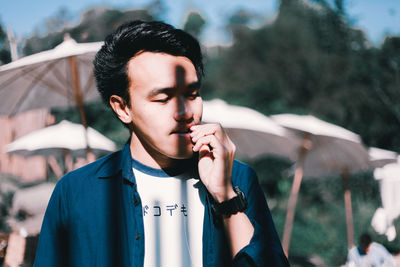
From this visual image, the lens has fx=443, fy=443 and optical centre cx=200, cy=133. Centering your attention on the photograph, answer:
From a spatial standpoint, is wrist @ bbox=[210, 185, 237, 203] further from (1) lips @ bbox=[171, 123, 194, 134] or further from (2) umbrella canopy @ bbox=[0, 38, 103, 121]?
(2) umbrella canopy @ bbox=[0, 38, 103, 121]

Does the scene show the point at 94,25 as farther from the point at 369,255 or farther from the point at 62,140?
the point at 369,255

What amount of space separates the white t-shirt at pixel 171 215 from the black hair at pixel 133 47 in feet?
1.00

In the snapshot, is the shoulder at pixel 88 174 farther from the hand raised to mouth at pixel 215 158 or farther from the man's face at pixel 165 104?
the hand raised to mouth at pixel 215 158

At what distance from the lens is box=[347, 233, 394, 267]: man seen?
261 inches

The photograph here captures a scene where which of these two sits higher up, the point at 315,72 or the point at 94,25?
the point at 94,25

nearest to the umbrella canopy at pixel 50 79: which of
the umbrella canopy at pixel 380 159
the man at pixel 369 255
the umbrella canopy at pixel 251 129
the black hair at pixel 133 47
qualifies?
the umbrella canopy at pixel 251 129

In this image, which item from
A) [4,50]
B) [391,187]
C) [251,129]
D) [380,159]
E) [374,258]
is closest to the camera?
[374,258]

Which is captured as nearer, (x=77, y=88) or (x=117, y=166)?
(x=117, y=166)

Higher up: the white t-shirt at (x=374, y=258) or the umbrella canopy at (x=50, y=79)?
the umbrella canopy at (x=50, y=79)

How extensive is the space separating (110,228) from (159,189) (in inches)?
8.9

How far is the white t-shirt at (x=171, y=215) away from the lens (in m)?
1.46

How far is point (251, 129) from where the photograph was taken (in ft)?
22.4

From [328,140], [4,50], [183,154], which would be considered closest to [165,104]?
[183,154]

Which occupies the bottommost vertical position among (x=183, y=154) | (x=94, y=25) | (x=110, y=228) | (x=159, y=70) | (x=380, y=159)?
(x=110, y=228)
